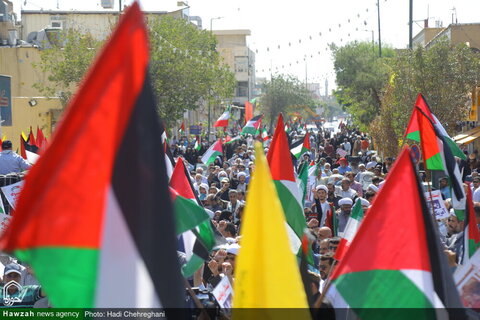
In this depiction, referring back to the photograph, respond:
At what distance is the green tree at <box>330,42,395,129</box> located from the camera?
42875 millimetres

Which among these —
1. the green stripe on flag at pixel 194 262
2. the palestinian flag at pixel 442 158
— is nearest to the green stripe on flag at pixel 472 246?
the palestinian flag at pixel 442 158

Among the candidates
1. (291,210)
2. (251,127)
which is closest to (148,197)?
(291,210)

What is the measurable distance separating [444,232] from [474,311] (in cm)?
559

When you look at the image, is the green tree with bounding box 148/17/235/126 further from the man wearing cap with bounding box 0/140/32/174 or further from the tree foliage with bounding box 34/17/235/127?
the man wearing cap with bounding box 0/140/32/174

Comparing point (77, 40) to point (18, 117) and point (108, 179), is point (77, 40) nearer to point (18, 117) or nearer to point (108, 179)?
point (18, 117)

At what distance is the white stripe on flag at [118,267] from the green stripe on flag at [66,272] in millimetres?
50

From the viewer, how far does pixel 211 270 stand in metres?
9.34

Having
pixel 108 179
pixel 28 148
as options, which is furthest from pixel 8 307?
pixel 28 148

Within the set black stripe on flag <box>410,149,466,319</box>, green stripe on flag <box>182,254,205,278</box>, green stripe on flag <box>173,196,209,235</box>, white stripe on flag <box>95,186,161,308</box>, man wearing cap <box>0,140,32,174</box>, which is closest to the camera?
white stripe on flag <box>95,186,161,308</box>

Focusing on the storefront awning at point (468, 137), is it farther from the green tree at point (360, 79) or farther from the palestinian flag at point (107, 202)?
the palestinian flag at point (107, 202)

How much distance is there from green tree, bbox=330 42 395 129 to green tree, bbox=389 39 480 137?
5.56 metres

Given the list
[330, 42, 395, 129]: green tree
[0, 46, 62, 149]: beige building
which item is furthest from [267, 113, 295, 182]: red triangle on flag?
[0, 46, 62, 149]: beige building

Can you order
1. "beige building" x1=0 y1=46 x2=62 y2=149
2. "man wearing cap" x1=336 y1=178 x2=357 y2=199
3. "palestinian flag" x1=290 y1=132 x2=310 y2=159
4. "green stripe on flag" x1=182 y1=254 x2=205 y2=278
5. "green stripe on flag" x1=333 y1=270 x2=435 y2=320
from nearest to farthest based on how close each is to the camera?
"green stripe on flag" x1=333 y1=270 x2=435 y2=320, "green stripe on flag" x1=182 y1=254 x2=205 y2=278, "man wearing cap" x1=336 y1=178 x2=357 y2=199, "palestinian flag" x1=290 y1=132 x2=310 y2=159, "beige building" x1=0 y1=46 x2=62 y2=149

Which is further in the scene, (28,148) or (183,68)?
(183,68)
